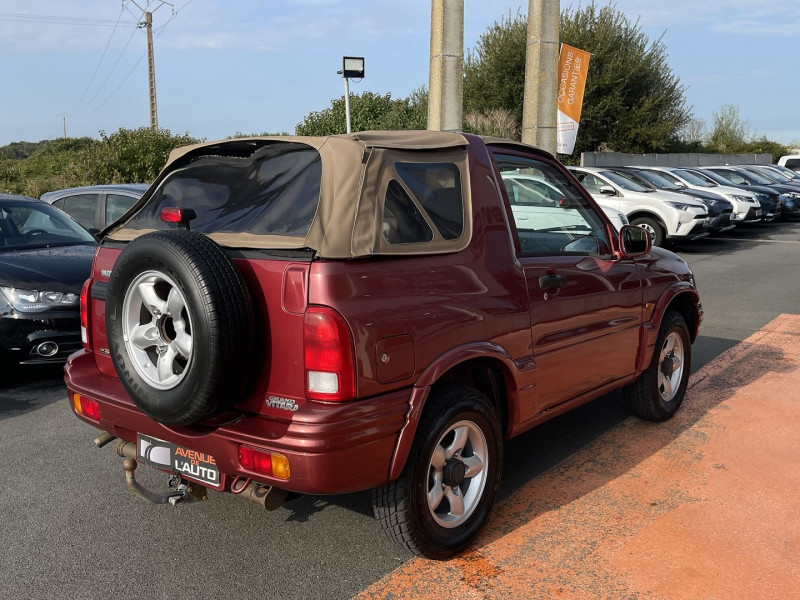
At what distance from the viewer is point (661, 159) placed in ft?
121

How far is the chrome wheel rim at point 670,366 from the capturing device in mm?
5246

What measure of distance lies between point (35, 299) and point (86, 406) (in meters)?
2.74

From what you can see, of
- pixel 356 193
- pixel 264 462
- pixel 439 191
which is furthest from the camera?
pixel 439 191

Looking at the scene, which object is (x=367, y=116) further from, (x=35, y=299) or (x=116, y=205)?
(x=35, y=299)

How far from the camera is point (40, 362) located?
595 cm

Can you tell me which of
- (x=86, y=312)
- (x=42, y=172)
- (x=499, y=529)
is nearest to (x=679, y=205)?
(x=499, y=529)

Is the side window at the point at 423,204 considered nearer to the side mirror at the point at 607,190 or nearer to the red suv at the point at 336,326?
the red suv at the point at 336,326

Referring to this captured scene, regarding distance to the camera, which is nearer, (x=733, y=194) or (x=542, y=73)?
(x=542, y=73)

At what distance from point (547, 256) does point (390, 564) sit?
1.69 meters

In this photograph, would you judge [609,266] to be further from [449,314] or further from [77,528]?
[77,528]

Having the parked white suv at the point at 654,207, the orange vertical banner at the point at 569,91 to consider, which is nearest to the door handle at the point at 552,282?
the parked white suv at the point at 654,207

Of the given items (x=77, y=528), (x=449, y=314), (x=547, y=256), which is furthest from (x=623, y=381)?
(x=77, y=528)

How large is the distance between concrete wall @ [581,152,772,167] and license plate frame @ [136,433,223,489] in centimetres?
2771

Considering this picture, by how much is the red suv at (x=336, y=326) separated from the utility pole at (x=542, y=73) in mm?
10662
